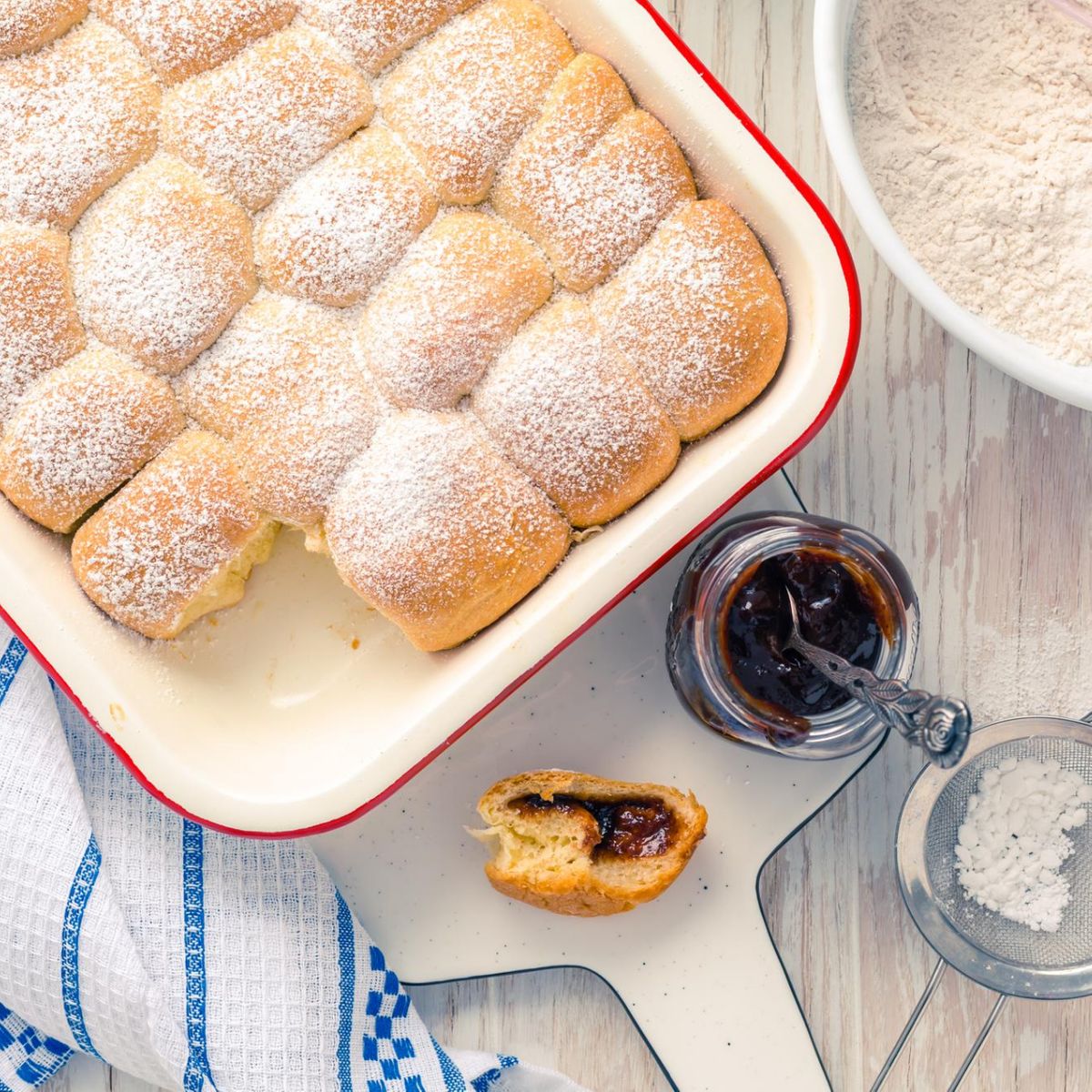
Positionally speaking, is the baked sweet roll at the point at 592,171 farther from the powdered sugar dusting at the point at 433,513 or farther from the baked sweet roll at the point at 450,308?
the powdered sugar dusting at the point at 433,513

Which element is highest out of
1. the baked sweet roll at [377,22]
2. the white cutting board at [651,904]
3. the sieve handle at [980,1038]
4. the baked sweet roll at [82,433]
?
the baked sweet roll at [377,22]

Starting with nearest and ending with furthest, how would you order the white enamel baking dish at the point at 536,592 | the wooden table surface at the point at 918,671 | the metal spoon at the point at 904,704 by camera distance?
the metal spoon at the point at 904,704 → the white enamel baking dish at the point at 536,592 → the wooden table surface at the point at 918,671

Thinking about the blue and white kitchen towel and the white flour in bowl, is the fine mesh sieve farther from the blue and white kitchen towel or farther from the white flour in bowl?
the blue and white kitchen towel

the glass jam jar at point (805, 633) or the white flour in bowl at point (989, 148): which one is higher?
the white flour in bowl at point (989, 148)

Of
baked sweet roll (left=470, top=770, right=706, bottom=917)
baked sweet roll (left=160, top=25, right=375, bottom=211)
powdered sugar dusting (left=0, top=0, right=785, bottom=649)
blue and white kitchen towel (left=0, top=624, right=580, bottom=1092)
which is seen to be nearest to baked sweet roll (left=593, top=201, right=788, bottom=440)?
powdered sugar dusting (left=0, top=0, right=785, bottom=649)

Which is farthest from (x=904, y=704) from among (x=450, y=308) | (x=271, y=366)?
(x=271, y=366)

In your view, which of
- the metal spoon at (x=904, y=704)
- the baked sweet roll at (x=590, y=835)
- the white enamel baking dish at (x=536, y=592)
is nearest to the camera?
the metal spoon at (x=904, y=704)

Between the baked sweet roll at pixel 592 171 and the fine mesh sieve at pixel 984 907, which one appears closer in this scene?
the baked sweet roll at pixel 592 171

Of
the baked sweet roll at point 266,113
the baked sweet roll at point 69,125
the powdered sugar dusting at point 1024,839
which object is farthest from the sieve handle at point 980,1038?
the baked sweet roll at point 69,125

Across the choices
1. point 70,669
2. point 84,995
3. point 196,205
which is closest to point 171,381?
point 196,205
